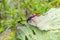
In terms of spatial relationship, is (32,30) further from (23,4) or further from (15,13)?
(23,4)

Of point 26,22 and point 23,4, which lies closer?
point 26,22

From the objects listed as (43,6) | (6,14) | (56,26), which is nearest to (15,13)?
(6,14)

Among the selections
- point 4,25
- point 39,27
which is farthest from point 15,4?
point 39,27

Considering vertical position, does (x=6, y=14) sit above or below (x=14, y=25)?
above

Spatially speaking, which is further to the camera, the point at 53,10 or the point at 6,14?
the point at 6,14

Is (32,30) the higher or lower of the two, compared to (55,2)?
lower

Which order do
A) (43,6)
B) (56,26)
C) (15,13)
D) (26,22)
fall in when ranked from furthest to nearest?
1. (43,6)
2. (15,13)
3. (26,22)
4. (56,26)

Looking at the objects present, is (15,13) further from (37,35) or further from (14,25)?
(37,35)

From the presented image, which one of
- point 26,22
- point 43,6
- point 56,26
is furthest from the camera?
point 43,6

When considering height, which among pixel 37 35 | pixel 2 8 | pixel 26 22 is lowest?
pixel 37 35
